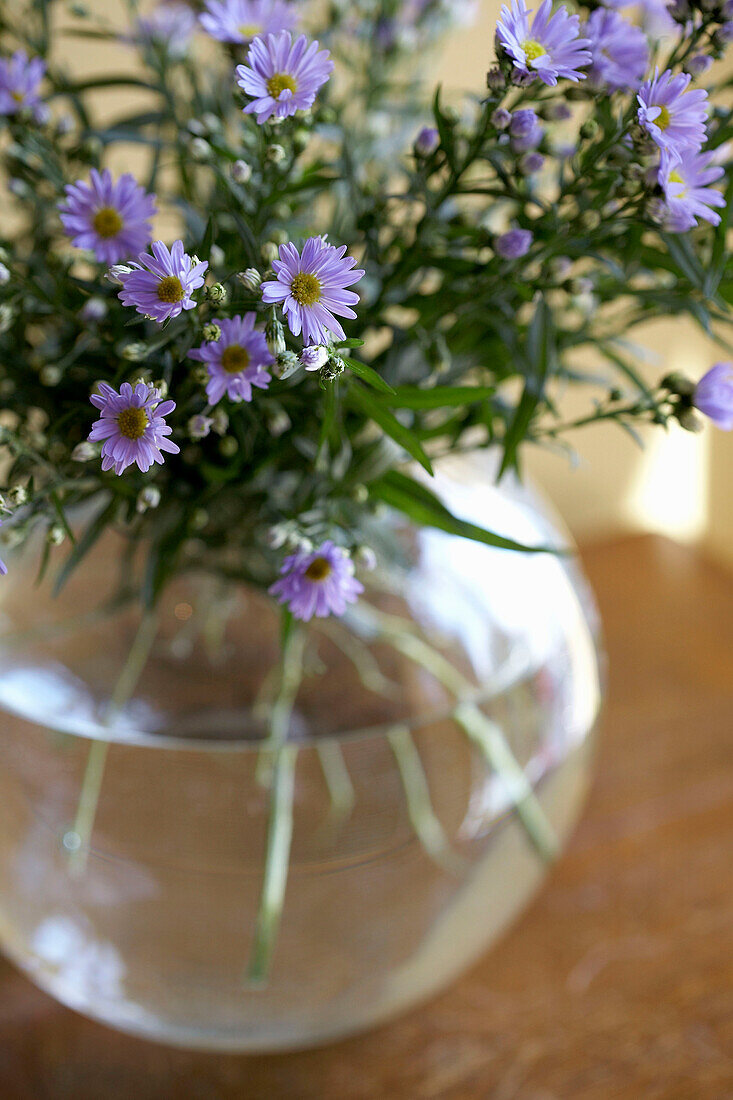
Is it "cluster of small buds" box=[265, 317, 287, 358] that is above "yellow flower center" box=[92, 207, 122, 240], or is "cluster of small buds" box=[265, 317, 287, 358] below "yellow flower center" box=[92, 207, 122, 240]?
below

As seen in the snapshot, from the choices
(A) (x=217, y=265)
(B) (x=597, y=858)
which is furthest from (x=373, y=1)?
(B) (x=597, y=858)

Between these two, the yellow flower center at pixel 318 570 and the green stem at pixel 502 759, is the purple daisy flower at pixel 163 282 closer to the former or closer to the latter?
the yellow flower center at pixel 318 570

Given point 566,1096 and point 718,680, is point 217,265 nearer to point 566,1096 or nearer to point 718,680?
point 566,1096

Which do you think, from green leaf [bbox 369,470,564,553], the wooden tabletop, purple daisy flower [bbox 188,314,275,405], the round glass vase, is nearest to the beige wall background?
the wooden tabletop

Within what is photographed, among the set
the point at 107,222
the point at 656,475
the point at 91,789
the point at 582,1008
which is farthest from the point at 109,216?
the point at 656,475

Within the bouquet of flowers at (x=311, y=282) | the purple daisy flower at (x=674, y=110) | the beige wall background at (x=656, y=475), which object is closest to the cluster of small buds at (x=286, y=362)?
the bouquet of flowers at (x=311, y=282)

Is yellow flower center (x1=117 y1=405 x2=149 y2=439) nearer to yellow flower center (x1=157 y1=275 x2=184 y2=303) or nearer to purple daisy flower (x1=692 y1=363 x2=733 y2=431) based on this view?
yellow flower center (x1=157 y1=275 x2=184 y2=303)

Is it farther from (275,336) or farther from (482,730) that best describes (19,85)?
(482,730)
